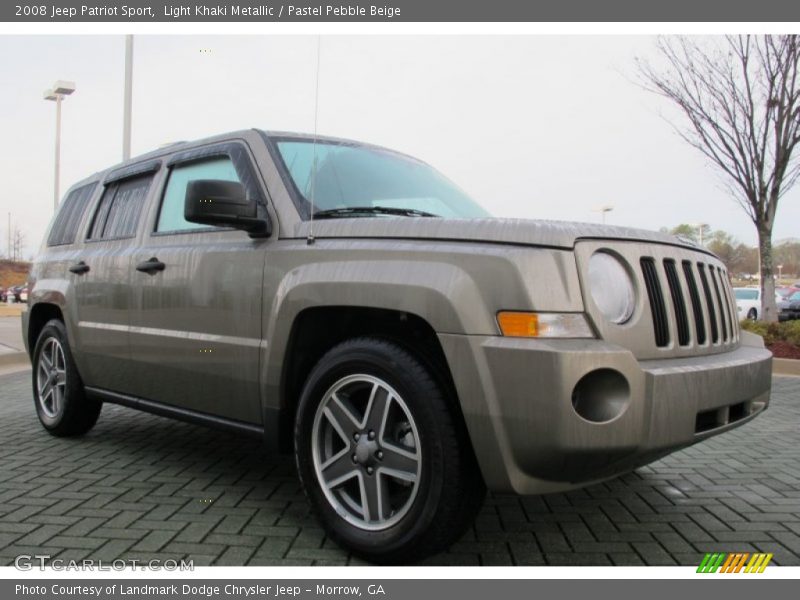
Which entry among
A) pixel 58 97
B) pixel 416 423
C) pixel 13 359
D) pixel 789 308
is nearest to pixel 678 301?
pixel 416 423

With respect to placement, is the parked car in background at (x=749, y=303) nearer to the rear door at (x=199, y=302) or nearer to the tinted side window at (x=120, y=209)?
the tinted side window at (x=120, y=209)

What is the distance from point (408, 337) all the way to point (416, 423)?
1.28ft

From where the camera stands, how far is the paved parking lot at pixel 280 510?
273cm

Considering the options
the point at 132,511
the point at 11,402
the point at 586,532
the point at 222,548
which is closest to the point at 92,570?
the point at 222,548

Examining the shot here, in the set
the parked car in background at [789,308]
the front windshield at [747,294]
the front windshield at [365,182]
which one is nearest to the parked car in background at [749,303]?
the front windshield at [747,294]

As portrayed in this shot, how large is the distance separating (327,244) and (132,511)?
1631 mm

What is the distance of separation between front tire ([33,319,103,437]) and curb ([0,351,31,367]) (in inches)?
200

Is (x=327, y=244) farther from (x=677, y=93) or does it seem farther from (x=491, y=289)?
(x=677, y=93)

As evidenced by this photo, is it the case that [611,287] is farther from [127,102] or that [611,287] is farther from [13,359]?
[127,102]

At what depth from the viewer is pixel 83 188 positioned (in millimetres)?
5086

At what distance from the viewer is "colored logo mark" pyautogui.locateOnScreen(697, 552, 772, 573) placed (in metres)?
2.56

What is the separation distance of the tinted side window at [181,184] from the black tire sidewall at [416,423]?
1.32 meters

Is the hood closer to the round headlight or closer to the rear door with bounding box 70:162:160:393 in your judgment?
the round headlight

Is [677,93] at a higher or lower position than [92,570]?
higher
